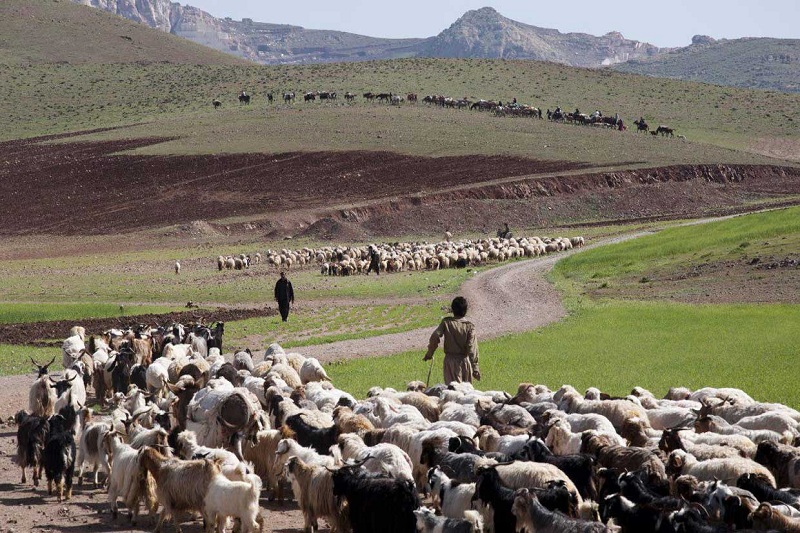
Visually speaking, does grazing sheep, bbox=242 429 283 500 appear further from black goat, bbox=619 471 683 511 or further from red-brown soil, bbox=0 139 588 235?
red-brown soil, bbox=0 139 588 235

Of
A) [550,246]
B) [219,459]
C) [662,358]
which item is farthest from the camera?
[550,246]

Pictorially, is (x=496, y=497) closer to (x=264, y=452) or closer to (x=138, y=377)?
(x=264, y=452)

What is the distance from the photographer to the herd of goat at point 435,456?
9.87 metres

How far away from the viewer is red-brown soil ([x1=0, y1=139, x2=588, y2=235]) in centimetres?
6662

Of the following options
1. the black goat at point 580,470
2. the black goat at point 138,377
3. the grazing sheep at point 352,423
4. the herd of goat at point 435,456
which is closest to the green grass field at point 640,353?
the herd of goat at point 435,456

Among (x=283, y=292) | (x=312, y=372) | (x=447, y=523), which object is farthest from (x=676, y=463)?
(x=283, y=292)

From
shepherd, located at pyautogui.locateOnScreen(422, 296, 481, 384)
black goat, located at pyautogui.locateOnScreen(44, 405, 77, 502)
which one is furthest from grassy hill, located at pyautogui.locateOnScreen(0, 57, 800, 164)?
black goat, located at pyautogui.locateOnScreen(44, 405, 77, 502)

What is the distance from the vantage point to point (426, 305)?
3416cm

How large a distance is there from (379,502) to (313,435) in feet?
10.1

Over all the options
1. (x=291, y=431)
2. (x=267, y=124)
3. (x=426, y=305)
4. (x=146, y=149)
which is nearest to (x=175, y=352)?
(x=291, y=431)

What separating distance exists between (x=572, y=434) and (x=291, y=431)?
342 centimetres

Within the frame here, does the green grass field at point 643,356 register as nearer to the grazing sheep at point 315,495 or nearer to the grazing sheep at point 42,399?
the grazing sheep at point 42,399

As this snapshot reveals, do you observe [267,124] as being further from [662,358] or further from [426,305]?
[662,358]

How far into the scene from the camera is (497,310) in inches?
1271
